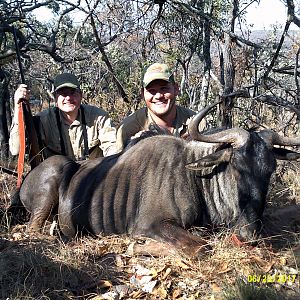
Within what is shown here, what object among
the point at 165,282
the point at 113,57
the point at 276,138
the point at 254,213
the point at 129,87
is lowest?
the point at 165,282

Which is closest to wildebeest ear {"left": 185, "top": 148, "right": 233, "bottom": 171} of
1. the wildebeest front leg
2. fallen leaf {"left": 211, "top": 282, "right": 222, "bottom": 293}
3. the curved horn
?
the curved horn

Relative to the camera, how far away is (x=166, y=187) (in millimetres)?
4105

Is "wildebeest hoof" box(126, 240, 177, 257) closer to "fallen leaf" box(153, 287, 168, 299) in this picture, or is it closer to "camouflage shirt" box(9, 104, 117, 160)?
"fallen leaf" box(153, 287, 168, 299)

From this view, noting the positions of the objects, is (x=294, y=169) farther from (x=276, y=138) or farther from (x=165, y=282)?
(x=165, y=282)

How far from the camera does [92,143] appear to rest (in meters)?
5.59

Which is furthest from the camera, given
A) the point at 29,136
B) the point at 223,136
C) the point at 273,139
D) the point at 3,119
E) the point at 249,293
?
the point at 3,119

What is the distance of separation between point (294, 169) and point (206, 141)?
2.47m

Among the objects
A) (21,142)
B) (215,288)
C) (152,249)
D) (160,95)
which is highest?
(160,95)

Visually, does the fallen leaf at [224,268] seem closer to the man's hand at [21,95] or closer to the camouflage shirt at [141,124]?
the camouflage shirt at [141,124]

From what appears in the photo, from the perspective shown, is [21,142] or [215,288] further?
[21,142]

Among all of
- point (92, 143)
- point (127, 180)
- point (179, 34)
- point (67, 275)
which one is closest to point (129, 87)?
point (179, 34)

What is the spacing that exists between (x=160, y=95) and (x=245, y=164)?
1.56 meters
